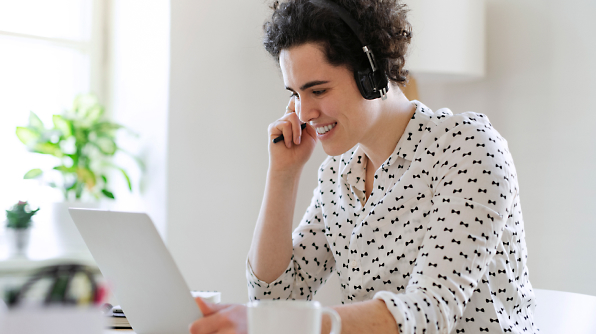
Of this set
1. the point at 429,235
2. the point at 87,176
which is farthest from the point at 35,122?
the point at 429,235

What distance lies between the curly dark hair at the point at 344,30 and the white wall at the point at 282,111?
0.94 m

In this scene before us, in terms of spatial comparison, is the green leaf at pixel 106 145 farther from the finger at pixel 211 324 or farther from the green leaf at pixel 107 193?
the finger at pixel 211 324

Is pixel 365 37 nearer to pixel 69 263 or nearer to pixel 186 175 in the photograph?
pixel 69 263

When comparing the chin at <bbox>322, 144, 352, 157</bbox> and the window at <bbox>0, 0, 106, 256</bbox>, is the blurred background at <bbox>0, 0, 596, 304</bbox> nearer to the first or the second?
the window at <bbox>0, 0, 106, 256</bbox>

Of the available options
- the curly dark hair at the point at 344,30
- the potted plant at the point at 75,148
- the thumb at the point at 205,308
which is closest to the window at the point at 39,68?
the potted plant at the point at 75,148

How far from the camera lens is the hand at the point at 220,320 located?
69cm

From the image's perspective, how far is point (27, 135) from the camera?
2.05m

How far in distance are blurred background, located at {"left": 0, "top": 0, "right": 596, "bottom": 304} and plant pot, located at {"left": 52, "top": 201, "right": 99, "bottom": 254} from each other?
26 millimetres

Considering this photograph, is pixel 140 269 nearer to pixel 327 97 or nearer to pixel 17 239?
pixel 327 97

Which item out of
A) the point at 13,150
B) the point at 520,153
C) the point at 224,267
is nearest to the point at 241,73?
the point at 224,267

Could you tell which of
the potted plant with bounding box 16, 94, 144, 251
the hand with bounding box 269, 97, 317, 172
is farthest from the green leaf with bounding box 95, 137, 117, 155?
the hand with bounding box 269, 97, 317, 172

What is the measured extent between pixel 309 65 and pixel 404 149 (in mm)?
262

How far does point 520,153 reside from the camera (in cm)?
199

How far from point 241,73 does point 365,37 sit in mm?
1161
